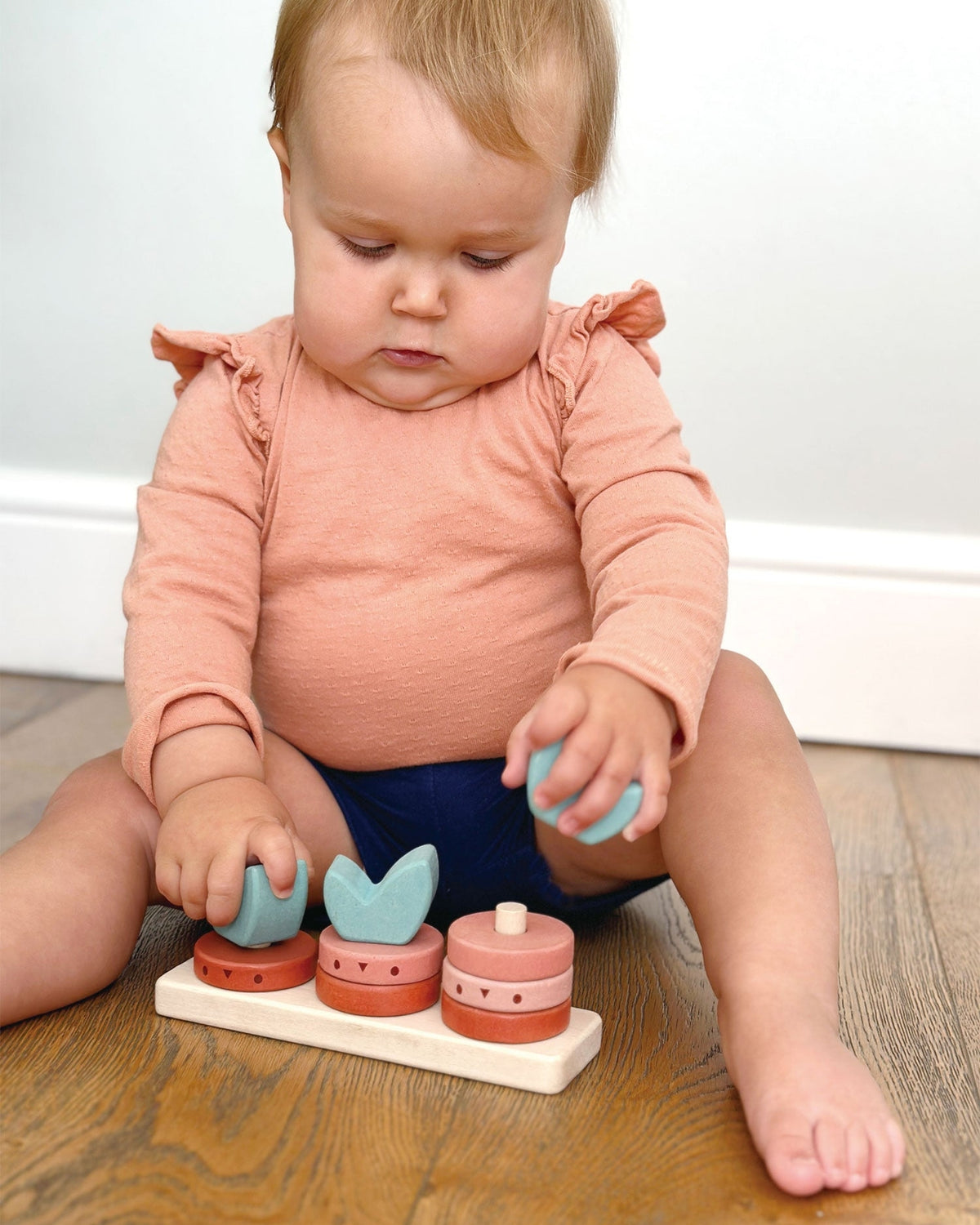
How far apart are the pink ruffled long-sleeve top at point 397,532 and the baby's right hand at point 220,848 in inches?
4.2

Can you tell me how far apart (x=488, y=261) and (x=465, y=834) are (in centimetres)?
33

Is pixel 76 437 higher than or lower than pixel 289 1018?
lower

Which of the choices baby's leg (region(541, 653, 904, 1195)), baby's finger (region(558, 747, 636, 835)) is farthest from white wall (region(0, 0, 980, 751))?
baby's finger (region(558, 747, 636, 835))

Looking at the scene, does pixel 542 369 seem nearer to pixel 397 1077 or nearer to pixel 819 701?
pixel 397 1077

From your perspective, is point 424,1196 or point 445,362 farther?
point 445,362

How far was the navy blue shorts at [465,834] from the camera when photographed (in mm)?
828

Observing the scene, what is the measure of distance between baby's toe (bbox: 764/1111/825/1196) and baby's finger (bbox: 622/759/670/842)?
12 centimetres

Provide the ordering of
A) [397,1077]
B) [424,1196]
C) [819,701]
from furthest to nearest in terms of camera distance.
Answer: [819,701] < [397,1077] < [424,1196]

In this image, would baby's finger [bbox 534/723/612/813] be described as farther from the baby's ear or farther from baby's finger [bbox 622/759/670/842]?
the baby's ear

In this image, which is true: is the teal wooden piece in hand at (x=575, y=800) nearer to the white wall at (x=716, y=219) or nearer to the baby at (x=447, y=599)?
the baby at (x=447, y=599)

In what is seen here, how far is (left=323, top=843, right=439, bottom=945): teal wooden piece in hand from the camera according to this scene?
0.66 m

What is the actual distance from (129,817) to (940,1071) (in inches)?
17.2

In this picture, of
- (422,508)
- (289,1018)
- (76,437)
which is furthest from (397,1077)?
(76,437)

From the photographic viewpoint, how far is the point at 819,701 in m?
1.32
